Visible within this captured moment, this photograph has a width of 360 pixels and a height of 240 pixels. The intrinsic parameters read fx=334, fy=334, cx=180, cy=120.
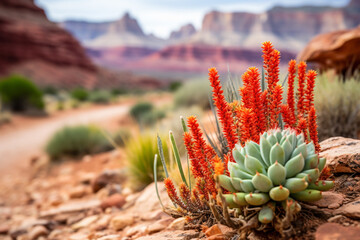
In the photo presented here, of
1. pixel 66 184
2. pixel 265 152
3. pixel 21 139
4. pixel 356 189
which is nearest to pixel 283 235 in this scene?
pixel 265 152

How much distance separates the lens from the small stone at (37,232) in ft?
13.5

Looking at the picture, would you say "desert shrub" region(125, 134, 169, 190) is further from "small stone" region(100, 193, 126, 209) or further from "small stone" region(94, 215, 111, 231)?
"small stone" region(94, 215, 111, 231)

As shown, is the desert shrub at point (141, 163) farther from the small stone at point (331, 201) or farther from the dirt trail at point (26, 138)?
the dirt trail at point (26, 138)

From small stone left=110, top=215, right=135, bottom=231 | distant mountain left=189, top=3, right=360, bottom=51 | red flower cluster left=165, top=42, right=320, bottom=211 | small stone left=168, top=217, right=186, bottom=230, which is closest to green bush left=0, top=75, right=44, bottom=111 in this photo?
small stone left=110, top=215, right=135, bottom=231

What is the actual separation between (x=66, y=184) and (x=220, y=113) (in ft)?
18.7

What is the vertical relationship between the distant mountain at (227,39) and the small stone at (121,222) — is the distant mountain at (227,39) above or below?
above

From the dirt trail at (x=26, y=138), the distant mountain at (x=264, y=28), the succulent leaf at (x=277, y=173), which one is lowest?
the dirt trail at (x=26, y=138)

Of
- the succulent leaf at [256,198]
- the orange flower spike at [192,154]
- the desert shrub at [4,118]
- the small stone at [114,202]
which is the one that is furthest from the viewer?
the desert shrub at [4,118]

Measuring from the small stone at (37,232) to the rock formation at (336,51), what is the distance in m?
5.83

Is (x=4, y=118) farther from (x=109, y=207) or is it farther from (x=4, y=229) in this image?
(x=109, y=207)

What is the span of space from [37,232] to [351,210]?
3628 mm

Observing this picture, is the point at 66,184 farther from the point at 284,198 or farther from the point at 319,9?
the point at 319,9

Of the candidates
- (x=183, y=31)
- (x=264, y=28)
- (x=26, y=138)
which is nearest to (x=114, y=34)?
(x=183, y=31)

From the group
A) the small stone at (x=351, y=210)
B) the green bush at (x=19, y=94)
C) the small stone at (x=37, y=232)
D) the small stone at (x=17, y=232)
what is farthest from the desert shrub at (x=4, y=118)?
the small stone at (x=351, y=210)
